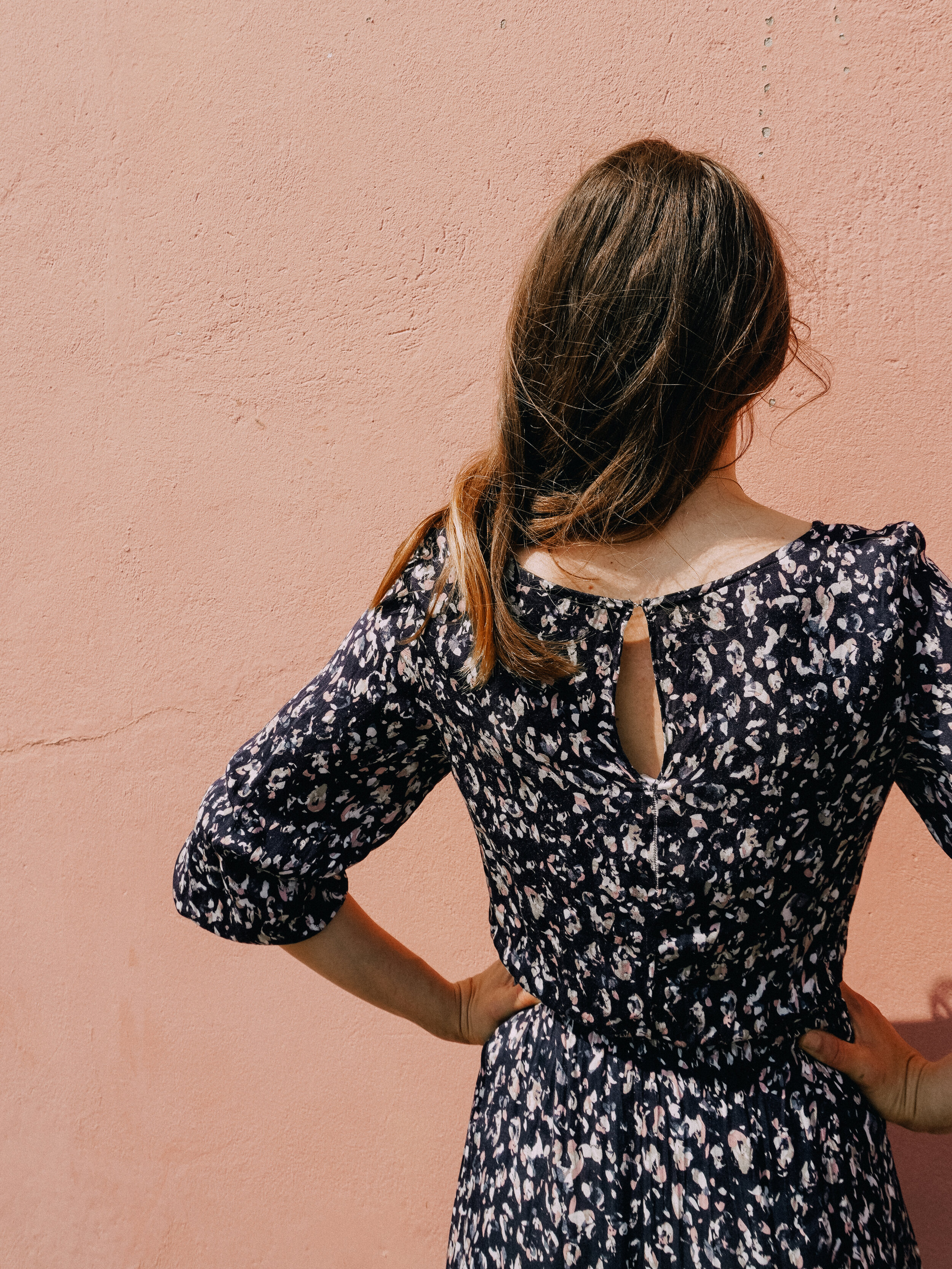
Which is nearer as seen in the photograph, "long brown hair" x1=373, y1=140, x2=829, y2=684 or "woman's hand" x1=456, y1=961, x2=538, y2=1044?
"long brown hair" x1=373, y1=140, x2=829, y2=684

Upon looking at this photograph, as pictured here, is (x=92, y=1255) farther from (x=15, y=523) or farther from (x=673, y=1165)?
(x=673, y=1165)

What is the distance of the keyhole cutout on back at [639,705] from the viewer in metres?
0.86

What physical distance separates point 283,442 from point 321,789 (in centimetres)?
81

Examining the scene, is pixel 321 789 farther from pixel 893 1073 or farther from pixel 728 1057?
pixel 893 1073

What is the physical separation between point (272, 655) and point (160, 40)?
3.38ft

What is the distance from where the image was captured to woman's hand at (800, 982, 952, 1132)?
98 cm

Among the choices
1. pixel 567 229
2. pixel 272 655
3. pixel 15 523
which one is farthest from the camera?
pixel 15 523

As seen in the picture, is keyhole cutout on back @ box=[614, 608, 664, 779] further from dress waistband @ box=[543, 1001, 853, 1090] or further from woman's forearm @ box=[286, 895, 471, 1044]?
woman's forearm @ box=[286, 895, 471, 1044]

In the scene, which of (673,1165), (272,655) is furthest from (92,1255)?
(673,1165)

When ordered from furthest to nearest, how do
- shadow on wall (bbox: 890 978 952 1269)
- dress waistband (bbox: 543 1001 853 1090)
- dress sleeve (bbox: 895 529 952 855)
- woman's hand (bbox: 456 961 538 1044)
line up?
shadow on wall (bbox: 890 978 952 1269) < woman's hand (bbox: 456 961 538 1044) < dress waistband (bbox: 543 1001 853 1090) < dress sleeve (bbox: 895 529 952 855)

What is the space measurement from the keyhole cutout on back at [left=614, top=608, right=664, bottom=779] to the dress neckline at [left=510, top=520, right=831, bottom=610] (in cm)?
2

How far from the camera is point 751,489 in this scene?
1444 millimetres

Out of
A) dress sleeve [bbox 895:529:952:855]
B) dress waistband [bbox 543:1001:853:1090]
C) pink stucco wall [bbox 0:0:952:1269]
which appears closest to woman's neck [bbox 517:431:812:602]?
dress sleeve [bbox 895:529:952:855]

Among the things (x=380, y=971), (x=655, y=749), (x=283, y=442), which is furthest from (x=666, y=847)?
(x=283, y=442)
